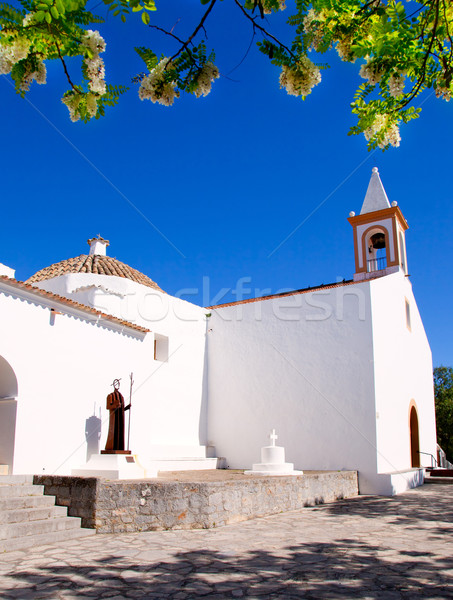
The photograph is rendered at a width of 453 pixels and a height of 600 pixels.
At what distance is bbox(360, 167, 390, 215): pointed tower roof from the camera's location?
55.0 ft

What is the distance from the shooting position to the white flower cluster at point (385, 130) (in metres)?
3.67

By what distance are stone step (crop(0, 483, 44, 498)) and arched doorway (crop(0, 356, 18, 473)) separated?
3.18 feet

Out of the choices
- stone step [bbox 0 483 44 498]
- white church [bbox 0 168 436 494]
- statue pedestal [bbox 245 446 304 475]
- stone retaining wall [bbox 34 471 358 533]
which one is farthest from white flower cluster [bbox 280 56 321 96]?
statue pedestal [bbox 245 446 304 475]

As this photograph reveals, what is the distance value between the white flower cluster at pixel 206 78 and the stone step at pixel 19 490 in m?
6.34

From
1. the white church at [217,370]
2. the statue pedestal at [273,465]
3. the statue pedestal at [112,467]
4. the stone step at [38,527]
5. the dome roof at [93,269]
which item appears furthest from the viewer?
the dome roof at [93,269]

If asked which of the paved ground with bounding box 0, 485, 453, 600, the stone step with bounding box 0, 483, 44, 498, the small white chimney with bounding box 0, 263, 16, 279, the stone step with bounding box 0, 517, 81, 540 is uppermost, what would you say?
the small white chimney with bounding box 0, 263, 16, 279

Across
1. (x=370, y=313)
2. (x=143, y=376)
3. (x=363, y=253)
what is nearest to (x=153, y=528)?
(x=143, y=376)

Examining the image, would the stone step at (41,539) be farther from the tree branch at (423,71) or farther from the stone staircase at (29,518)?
the tree branch at (423,71)

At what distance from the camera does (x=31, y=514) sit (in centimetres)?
666

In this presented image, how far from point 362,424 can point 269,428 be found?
2.54m

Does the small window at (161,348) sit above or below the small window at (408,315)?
below

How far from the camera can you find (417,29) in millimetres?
3180

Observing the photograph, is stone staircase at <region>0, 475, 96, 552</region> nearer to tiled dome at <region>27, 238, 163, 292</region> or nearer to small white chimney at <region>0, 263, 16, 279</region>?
small white chimney at <region>0, 263, 16, 279</region>

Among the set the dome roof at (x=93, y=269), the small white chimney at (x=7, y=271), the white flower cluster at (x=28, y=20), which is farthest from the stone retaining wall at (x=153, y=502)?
the dome roof at (x=93, y=269)
